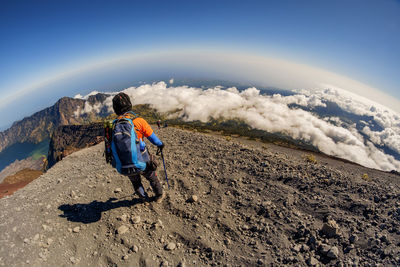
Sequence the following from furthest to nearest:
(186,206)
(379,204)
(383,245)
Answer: (186,206) < (379,204) < (383,245)

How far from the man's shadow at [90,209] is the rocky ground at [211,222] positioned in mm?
33

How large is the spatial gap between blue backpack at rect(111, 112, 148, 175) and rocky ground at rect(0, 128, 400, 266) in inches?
76.3

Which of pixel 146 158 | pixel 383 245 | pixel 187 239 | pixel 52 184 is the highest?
pixel 146 158

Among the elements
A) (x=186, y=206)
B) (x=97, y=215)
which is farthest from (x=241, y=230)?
(x=97, y=215)

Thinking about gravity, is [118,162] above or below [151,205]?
above

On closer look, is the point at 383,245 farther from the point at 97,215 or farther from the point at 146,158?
the point at 97,215

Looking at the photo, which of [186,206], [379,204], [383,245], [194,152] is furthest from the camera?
[194,152]

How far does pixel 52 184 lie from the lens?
23.2 feet

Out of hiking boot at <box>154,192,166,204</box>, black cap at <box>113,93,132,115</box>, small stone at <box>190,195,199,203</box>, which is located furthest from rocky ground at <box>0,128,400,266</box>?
black cap at <box>113,93,132,115</box>

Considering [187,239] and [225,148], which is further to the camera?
[225,148]

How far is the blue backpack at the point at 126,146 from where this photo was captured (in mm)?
3699

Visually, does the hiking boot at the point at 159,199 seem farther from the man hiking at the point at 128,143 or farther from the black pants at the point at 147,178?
the man hiking at the point at 128,143

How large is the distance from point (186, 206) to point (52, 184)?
20.3 feet

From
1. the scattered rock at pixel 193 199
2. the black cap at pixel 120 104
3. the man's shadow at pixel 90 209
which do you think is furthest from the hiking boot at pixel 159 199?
the black cap at pixel 120 104
